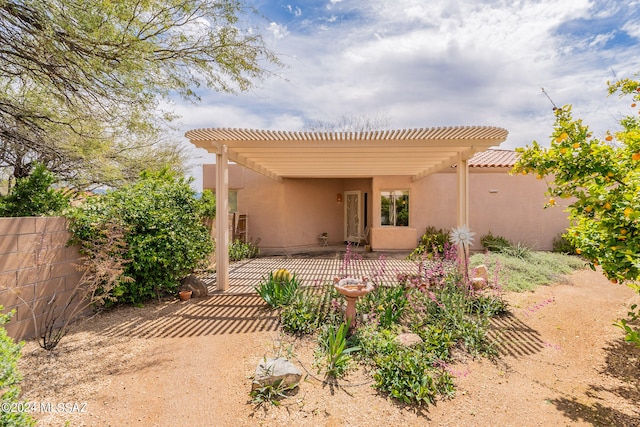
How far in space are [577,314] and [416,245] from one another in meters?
6.15

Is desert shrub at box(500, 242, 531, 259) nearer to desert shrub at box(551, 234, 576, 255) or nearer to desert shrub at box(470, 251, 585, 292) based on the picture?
desert shrub at box(470, 251, 585, 292)

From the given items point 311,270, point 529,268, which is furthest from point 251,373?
point 529,268

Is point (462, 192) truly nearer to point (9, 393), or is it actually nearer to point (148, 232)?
point (148, 232)

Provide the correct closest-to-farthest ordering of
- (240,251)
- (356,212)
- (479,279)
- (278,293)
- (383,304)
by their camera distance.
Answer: (383,304) < (278,293) < (479,279) < (240,251) < (356,212)

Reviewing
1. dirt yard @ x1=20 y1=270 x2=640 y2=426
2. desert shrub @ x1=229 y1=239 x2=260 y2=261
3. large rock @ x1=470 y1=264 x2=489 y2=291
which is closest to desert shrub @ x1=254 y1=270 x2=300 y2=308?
dirt yard @ x1=20 y1=270 x2=640 y2=426

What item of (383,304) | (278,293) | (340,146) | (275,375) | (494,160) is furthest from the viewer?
(494,160)

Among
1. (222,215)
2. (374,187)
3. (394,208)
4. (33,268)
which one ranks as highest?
(374,187)

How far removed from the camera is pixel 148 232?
18.8ft

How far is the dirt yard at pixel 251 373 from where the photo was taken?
2895 mm

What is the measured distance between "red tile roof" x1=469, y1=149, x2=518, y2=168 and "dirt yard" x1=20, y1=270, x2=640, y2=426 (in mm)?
7300

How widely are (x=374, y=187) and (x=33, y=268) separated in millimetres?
10135

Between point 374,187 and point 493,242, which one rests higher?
point 374,187

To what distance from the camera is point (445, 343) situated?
4.01 m

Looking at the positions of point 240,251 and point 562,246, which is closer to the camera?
point 240,251
